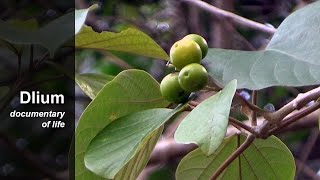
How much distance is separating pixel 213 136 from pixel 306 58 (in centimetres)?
19

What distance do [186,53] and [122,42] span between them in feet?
0.35

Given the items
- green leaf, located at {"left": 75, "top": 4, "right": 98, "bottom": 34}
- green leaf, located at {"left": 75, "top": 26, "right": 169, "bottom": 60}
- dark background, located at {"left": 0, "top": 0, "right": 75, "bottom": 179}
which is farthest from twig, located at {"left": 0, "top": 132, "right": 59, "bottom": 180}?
green leaf, located at {"left": 75, "top": 4, "right": 98, "bottom": 34}

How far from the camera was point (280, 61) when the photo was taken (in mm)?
711

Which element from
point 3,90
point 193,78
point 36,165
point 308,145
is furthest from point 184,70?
point 308,145

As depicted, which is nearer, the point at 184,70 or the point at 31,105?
the point at 184,70

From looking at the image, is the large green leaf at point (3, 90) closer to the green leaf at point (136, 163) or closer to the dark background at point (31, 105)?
the dark background at point (31, 105)

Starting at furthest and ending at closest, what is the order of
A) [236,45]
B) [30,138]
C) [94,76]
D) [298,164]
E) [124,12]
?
[124,12], [236,45], [298,164], [30,138], [94,76]

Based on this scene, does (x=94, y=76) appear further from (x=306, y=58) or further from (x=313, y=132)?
(x=313, y=132)

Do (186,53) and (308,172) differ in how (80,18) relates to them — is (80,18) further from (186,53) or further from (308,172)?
(308,172)

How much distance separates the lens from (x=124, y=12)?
2131mm

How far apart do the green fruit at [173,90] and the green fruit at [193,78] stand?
1cm

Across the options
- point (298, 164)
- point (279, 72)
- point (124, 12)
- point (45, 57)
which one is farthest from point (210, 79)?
point (124, 12)

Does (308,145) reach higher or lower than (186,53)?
lower

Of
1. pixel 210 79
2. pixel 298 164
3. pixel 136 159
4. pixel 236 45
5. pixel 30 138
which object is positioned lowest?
pixel 298 164
